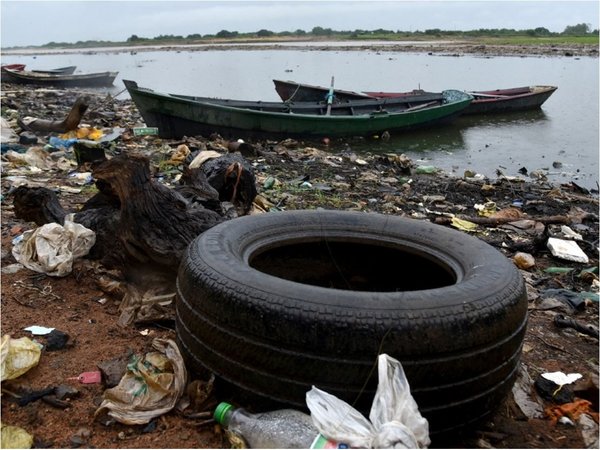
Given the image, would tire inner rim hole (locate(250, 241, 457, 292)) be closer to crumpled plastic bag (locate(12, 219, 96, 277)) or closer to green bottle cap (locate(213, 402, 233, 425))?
green bottle cap (locate(213, 402, 233, 425))

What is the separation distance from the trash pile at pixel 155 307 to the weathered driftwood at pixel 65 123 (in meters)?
2.45

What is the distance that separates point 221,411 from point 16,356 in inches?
44.4

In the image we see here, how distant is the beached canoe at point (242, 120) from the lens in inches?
444

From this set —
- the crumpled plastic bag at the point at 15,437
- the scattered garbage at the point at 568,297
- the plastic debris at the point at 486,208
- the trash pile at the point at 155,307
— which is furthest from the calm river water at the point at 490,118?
the crumpled plastic bag at the point at 15,437

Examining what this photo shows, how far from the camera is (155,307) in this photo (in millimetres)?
3402

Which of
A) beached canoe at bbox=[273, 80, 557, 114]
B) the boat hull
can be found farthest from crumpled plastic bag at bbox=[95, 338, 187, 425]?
the boat hull

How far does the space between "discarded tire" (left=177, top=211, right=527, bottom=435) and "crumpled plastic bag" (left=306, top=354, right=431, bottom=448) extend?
0.38 ft

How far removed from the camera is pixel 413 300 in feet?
7.32

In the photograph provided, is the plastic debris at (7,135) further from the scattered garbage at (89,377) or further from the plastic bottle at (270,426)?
the plastic bottle at (270,426)

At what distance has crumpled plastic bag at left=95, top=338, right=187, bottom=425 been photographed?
2369mm

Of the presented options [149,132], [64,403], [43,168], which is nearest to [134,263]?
[64,403]

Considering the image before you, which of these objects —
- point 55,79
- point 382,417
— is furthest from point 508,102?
point 55,79

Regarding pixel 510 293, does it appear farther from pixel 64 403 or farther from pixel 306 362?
pixel 64 403

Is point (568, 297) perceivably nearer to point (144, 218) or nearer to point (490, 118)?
point (144, 218)
